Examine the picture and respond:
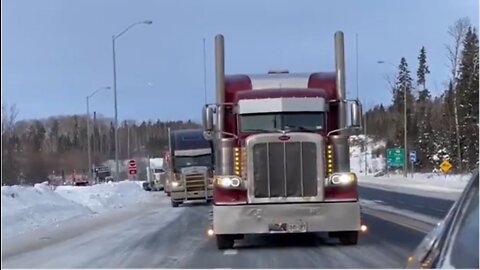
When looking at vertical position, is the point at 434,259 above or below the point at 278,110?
below

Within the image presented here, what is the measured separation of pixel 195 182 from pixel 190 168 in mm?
688

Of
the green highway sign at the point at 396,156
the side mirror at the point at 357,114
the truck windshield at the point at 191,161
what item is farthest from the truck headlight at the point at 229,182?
the green highway sign at the point at 396,156

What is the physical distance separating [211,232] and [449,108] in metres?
63.3

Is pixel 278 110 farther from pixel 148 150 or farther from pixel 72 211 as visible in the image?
pixel 148 150

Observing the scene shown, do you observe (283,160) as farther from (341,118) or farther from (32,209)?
(32,209)

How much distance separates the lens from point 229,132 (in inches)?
682

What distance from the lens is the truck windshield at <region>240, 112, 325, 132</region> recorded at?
55.8 ft

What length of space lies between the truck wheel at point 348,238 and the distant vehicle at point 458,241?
11.5 metres

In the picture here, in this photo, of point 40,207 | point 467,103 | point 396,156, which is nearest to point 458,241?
point 40,207

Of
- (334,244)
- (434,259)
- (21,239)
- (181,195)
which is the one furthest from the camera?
(181,195)

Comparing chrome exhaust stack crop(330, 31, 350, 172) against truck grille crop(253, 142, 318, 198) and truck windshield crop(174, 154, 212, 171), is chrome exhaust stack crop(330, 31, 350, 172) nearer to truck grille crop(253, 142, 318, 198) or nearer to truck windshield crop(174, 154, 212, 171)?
truck grille crop(253, 142, 318, 198)

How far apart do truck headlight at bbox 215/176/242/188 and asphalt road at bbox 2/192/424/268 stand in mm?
1247

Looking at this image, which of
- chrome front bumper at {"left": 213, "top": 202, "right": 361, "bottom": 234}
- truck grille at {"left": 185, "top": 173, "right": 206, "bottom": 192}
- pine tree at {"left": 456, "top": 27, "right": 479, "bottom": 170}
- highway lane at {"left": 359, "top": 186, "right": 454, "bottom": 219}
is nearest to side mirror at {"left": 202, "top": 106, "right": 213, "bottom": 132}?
chrome front bumper at {"left": 213, "top": 202, "right": 361, "bottom": 234}

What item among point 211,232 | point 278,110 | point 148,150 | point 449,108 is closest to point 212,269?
point 211,232
